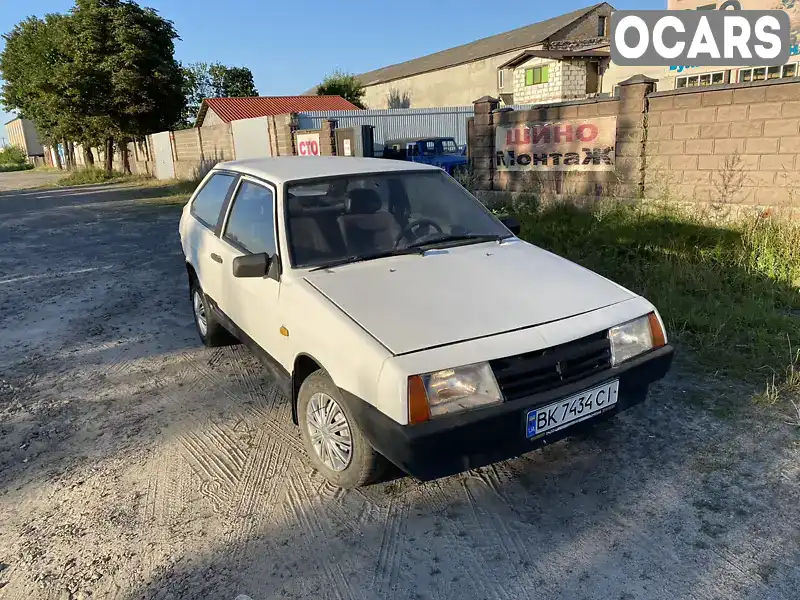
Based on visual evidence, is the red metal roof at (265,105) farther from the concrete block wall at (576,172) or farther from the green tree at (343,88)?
the concrete block wall at (576,172)

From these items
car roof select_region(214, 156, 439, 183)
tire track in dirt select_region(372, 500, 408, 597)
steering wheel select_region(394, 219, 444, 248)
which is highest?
car roof select_region(214, 156, 439, 183)

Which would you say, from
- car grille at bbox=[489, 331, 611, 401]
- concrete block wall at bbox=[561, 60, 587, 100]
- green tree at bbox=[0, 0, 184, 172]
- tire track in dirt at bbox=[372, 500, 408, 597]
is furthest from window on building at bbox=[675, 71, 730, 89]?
green tree at bbox=[0, 0, 184, 172]

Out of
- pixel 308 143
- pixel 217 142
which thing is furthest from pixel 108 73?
pixel 308 143

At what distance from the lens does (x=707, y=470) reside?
9.46 feet

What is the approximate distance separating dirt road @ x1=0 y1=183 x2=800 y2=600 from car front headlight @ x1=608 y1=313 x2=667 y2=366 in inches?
24.3

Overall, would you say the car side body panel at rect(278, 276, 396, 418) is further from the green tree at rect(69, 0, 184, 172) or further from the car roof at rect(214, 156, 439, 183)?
the green tree at rect(69, 0, 184, 172)

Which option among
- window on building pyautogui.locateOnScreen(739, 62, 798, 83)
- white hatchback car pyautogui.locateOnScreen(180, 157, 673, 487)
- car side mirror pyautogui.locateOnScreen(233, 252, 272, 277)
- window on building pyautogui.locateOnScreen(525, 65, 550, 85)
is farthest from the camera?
window on building pyautogui.locateOnScreen(525, 65, 550, 85)

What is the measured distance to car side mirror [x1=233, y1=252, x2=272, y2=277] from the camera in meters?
3.08

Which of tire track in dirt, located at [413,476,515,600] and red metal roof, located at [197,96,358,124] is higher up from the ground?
red metal roof, located at [197,96,358,124]

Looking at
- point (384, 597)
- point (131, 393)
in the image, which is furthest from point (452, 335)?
Result: point (131, 393)

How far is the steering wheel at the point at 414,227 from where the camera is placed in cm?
342

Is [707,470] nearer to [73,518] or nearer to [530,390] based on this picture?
[530,390]

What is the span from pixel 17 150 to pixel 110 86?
236 feet

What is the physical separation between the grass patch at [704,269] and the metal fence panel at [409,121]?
12.6 m
